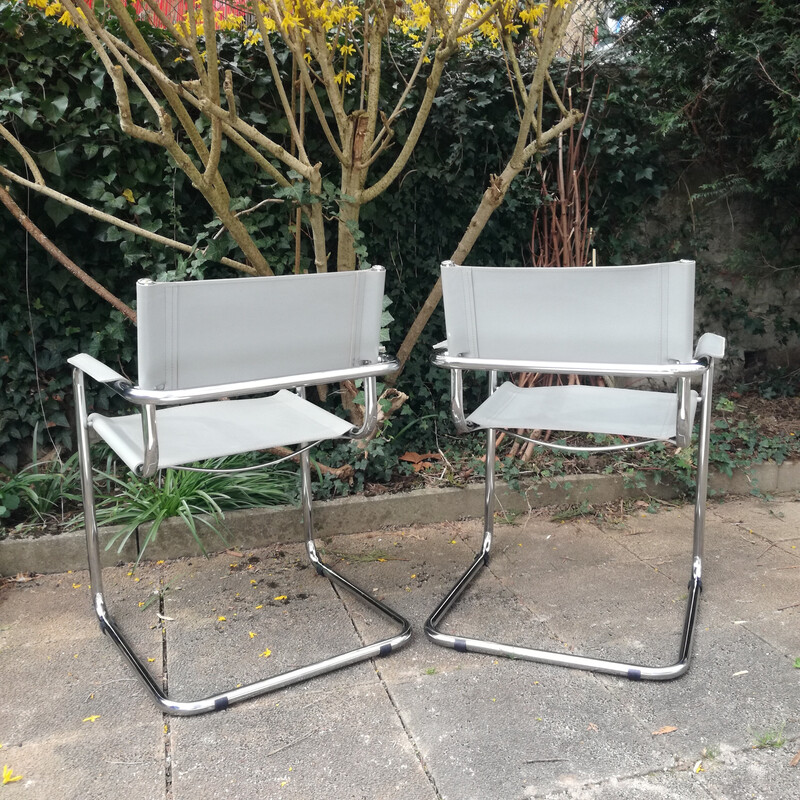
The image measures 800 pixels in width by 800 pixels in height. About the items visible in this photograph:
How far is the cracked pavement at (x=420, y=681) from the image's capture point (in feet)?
5.12

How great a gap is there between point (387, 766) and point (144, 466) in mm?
848

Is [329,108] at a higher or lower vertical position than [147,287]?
higher

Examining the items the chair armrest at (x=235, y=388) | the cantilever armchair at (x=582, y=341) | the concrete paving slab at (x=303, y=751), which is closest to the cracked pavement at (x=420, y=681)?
the concrete paving slab at (x=303, y=751)

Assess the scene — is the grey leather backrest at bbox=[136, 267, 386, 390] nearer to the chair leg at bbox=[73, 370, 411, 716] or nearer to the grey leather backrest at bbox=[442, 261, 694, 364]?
the grey leather backrest at bbox=[442, 261, 694, 364]

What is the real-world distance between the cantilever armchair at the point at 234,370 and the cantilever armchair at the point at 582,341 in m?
0.24

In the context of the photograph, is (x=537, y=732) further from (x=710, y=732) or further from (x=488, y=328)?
(x=488, y=328)

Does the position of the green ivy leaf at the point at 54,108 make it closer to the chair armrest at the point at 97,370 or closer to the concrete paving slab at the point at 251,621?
the chair armrest at the point at 97,370

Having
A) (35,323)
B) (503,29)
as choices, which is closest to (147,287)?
(35,323)

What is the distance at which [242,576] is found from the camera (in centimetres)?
253

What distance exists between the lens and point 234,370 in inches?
65.8

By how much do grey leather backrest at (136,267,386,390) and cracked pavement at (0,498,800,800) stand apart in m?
0.82

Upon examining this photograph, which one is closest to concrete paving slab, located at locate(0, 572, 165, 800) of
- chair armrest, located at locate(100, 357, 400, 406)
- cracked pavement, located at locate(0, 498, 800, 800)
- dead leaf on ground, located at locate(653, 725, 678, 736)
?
cracked pavement, located at locate(0, 498, 800, 800)

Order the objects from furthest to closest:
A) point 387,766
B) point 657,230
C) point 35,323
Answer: point 657,230
point 35,323
point 387,766

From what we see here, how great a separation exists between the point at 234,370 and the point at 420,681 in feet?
3.06
